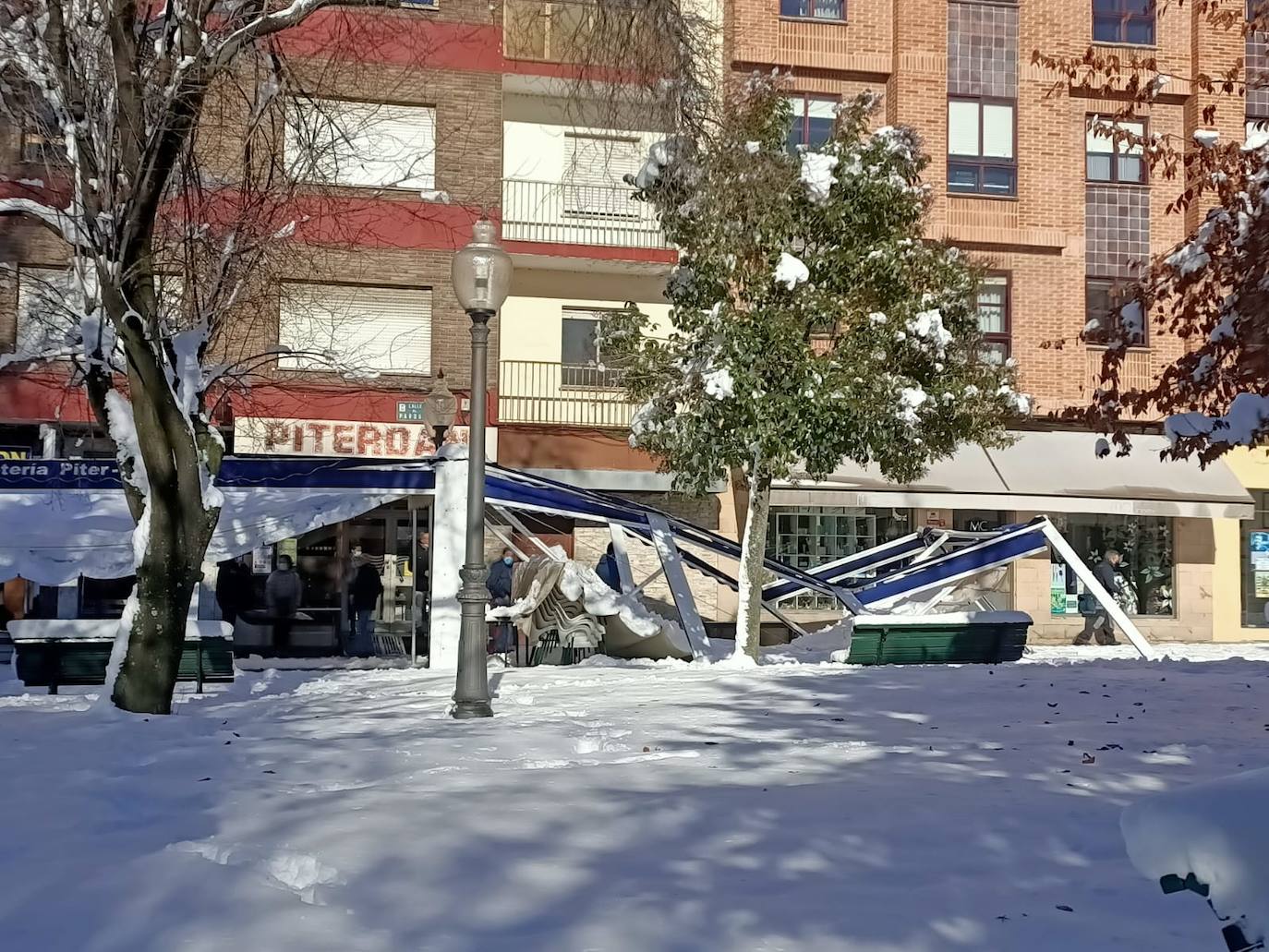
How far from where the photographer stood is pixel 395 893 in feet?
14.7

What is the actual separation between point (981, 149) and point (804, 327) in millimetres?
11168

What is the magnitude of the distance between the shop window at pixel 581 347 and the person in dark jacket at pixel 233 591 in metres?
6.43

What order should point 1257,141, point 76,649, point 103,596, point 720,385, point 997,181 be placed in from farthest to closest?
point 997,181
point 103,596
point 720,385
point 76,649
point 1257,141

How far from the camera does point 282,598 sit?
58.5ft

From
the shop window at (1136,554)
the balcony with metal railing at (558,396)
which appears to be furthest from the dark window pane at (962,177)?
the balcony with metal railing at (558,396)

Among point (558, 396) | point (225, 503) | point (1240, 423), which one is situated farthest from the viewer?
point (558, 396)

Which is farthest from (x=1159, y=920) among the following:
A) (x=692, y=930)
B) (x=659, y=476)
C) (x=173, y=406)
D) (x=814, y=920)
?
(x=659, y=476)

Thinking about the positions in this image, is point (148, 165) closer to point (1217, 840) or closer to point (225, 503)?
point (225, 503)

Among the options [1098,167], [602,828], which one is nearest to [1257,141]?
[602,828]

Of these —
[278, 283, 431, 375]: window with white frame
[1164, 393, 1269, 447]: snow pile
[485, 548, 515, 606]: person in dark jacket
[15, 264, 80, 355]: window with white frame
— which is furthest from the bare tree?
[278, 283, 431, 375]: window with white frame

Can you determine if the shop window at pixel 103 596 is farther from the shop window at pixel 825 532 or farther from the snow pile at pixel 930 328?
the snow pile at pixel 930 328

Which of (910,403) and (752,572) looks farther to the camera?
(752,572)

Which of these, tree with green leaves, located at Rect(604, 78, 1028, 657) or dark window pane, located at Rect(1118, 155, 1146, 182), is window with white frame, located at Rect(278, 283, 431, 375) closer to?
tree with green leaves, located at Rect(604, 78, 1028, 657)

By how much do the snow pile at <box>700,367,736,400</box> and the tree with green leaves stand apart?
19 millimetres
